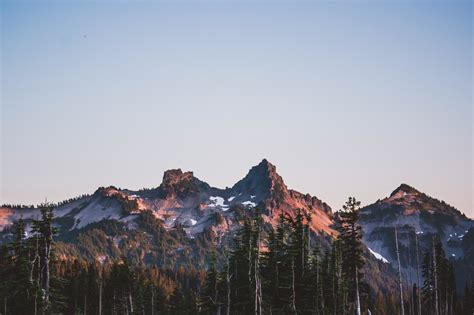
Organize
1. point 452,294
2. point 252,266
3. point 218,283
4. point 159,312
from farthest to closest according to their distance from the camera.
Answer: point 452,294 < point 159,312 < point 218,283 < point 252,266

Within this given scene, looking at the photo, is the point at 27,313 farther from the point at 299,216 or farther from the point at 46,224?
the point at 299,216

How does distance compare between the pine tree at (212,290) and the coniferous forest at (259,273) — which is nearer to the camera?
the coniferous forest at (259,273)

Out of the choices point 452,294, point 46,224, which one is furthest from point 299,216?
point 452,294

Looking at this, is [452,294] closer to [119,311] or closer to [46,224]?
[119,311]

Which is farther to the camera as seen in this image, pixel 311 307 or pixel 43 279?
pixel 311 307

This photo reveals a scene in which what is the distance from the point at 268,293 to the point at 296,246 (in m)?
6.36

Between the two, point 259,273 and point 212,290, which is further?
point 212,290

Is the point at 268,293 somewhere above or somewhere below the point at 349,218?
below

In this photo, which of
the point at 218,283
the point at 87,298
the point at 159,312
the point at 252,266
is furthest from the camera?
the point at 159,312

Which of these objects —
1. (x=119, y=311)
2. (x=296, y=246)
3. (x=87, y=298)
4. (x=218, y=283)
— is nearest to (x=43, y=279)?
(x=218, y=283)

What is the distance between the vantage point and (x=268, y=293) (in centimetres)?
8888

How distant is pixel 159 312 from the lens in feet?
437

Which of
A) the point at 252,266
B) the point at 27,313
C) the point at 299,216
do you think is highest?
the point at 299,216

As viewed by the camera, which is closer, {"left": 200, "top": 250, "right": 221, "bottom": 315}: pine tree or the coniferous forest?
the coniferous forest
